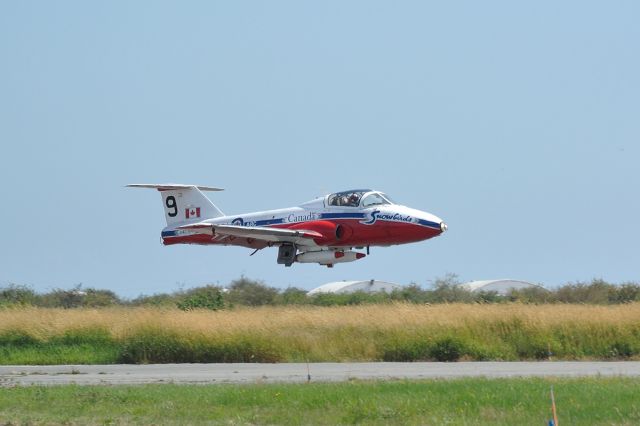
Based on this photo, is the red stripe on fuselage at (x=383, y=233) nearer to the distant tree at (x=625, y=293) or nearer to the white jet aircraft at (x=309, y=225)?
the white jet aircraft at (x=309, y=225)

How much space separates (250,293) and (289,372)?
2260cm

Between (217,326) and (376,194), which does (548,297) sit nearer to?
(376,194)

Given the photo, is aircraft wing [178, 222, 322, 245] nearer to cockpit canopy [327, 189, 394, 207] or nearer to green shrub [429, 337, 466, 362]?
cockpit canopy [327, 189, 394, 207]

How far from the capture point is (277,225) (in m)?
41.2

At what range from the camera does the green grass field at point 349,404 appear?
15188 mm

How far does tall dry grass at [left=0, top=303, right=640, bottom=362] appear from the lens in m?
27.9

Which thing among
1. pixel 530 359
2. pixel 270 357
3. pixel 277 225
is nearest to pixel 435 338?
pixel 530 359

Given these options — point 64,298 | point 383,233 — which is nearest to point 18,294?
point 64,298

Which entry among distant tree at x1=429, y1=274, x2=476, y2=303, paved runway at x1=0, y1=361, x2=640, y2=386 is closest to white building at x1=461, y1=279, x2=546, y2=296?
distant tree at x1=429, y1=274, x2=476, y2=303

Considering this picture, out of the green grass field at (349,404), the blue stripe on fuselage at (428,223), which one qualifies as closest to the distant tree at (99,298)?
the blue stripe on fuselage at (428,223)

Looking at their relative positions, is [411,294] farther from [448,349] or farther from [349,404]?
[349,404]

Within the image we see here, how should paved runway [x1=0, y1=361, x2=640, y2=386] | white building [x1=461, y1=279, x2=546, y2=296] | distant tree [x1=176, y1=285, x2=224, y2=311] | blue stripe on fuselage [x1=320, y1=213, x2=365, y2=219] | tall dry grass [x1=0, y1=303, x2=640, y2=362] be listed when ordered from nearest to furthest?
paved runway [x1=0, y1=361, x2=640, y2=386] < tall dry grass [x1=0, y1=303, x2=640, y2=362] < distant tree [x1=176, y1=285, x2=224, y2=311] < blue stripe on fuselage [x1=320, y1=213, x2=365, y2=219] < white building [x1=461, y1=279, x2=546, y2=296]

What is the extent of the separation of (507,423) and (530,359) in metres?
13.3

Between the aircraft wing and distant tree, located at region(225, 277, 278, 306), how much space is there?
14.6 feet
